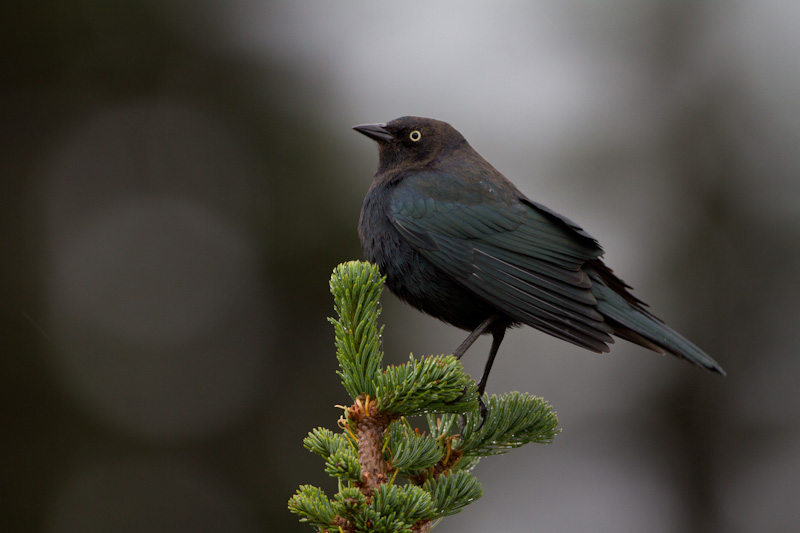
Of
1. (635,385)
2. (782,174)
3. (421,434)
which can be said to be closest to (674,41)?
(782,174)

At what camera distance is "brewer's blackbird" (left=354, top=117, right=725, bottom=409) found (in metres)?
3.24

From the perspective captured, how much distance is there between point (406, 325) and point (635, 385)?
2.50 m

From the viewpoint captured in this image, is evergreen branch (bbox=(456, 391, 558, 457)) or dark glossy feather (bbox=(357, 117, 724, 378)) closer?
evergreen branch (bbox=(456, 391, 558, 457))

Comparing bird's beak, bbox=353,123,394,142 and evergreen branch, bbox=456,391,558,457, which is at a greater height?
bird's beak, bbox=353,123,394,142

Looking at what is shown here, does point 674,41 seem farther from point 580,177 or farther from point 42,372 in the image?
point 42,372

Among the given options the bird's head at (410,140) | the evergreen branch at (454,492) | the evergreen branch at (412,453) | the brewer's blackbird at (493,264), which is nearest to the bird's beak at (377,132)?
the bird's head at (410,140)

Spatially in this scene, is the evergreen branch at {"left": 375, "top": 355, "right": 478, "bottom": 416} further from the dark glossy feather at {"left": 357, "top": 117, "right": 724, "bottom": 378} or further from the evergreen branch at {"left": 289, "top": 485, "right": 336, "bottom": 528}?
the dark glossy feather at {"left": 357, "top": 117, "right": 724, "bottom": 378}

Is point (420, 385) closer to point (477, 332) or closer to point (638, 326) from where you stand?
point (477, 332)

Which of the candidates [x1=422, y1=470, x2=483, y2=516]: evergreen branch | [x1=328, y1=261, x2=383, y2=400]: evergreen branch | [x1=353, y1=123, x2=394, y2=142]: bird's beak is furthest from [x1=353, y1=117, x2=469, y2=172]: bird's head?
[x1=422, y1=470, x2=483, y2=516]: evergreen branch

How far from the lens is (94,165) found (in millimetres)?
6609

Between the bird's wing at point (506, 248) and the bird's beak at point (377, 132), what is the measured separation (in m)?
0.56

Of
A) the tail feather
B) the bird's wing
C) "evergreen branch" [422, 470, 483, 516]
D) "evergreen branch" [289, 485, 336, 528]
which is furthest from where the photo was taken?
the bird's wing

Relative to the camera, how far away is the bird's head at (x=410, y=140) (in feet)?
14.2

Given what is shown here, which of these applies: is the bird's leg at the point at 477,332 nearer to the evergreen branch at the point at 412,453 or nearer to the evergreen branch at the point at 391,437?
the evergreen branch at the point at 391,437
